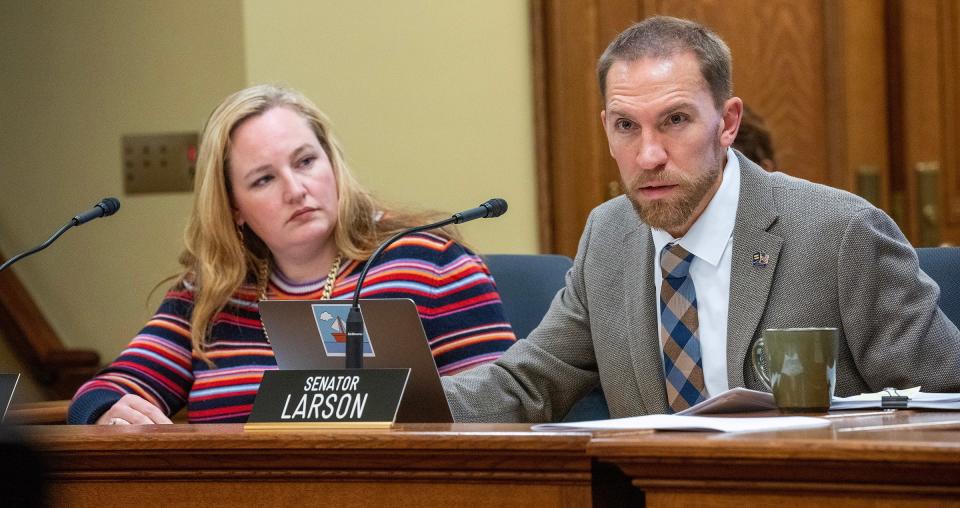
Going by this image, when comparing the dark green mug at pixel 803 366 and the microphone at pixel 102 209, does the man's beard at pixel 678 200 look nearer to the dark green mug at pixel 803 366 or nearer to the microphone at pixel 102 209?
the dark green mug at pixel 803 366

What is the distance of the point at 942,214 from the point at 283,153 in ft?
6.64

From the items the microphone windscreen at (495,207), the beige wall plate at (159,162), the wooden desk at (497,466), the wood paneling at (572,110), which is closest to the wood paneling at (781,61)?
the wood paneling at (572,110)

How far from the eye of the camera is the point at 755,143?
282 centimetres

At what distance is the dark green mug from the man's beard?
15.8 inches

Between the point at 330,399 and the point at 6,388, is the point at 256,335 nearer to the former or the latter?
the point at 6,388

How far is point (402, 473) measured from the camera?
4.21ft

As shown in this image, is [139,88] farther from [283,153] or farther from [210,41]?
[283,153]

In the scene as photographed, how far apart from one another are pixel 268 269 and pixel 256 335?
162mm

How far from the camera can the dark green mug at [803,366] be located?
143cm

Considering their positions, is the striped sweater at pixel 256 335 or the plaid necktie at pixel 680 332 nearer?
the plaid necktie at pixel 680 332

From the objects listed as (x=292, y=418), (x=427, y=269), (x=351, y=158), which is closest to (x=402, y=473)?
(x=292, y=418)

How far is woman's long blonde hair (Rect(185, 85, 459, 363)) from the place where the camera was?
7.81ft

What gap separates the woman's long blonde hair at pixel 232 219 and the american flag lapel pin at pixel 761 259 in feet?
2.52

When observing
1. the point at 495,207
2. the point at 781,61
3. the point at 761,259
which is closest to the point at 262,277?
the point at 495,207
